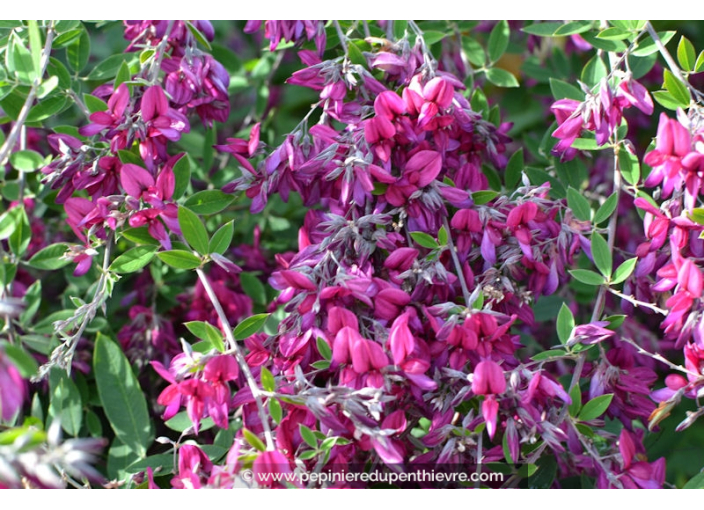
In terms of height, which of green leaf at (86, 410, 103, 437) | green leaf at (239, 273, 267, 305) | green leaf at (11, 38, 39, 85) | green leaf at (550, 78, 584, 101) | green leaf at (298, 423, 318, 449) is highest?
green leaf at (11, 38, 39, 85)

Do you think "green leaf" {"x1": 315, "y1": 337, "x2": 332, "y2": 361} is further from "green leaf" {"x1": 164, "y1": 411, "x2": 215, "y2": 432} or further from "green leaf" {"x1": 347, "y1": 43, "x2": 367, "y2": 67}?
"green leaf" {"x1": 347, "y1": 43, "x2": 367, "y2": 67}

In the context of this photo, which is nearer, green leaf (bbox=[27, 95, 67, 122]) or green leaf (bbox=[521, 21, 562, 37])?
green leaf (bbox=[27, 95, 67, 122])

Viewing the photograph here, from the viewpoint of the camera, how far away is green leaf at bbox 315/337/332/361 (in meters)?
1.02

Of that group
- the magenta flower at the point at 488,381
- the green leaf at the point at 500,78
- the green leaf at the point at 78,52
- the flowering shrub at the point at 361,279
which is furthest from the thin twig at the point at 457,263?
the green leaf at the point at 78,52

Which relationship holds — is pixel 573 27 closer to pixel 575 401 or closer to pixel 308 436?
pixel 575 401

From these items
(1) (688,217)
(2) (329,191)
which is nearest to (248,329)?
(2) (329,191)

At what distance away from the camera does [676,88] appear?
1.20 metres

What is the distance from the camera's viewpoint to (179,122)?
3.90 ft

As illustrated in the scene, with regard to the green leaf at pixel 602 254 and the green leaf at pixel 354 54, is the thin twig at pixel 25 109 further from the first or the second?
the green leaf at pixel 602 254

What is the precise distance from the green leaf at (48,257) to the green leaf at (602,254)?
3.12 feet

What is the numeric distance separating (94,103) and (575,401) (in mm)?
918

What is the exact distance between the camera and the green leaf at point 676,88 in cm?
119

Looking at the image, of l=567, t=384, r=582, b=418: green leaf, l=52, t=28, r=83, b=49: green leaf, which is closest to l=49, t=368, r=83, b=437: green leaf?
l=52, t=28, r=83, b=49: green leaf

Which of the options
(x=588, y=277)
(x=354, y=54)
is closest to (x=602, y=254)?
(x=588, y=277)
